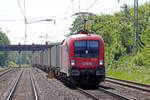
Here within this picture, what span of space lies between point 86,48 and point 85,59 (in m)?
0.74

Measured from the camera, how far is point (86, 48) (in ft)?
58.5

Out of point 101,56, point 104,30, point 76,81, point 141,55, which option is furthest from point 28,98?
point 104,30

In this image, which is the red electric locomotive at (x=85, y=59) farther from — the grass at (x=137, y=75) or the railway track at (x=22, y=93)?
the grass at (x=137, y=75)

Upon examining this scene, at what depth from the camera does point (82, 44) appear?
1786cm

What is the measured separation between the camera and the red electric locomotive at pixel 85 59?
1719 centimetres

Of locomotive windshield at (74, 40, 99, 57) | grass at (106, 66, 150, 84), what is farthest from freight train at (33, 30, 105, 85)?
grass at (106, 66, 150, 84)

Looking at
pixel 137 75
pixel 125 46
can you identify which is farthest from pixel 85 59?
pixel 125 46

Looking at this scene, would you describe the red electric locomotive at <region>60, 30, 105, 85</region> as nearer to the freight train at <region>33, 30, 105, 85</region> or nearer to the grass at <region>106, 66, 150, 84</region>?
the freight train at <region>33, 30, 105, 85</region>

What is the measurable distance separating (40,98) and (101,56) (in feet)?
18.5

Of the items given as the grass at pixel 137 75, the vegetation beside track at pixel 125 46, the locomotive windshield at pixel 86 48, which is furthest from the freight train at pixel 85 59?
the vegetation beside track at pixel 125 46

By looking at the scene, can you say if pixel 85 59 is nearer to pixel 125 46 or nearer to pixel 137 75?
A: pixel 137 75

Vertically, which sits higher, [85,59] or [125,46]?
[125,46]

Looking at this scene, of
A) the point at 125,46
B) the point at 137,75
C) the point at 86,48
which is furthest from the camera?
the point at 125,46

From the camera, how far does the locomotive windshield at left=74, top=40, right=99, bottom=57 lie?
58.0ft
